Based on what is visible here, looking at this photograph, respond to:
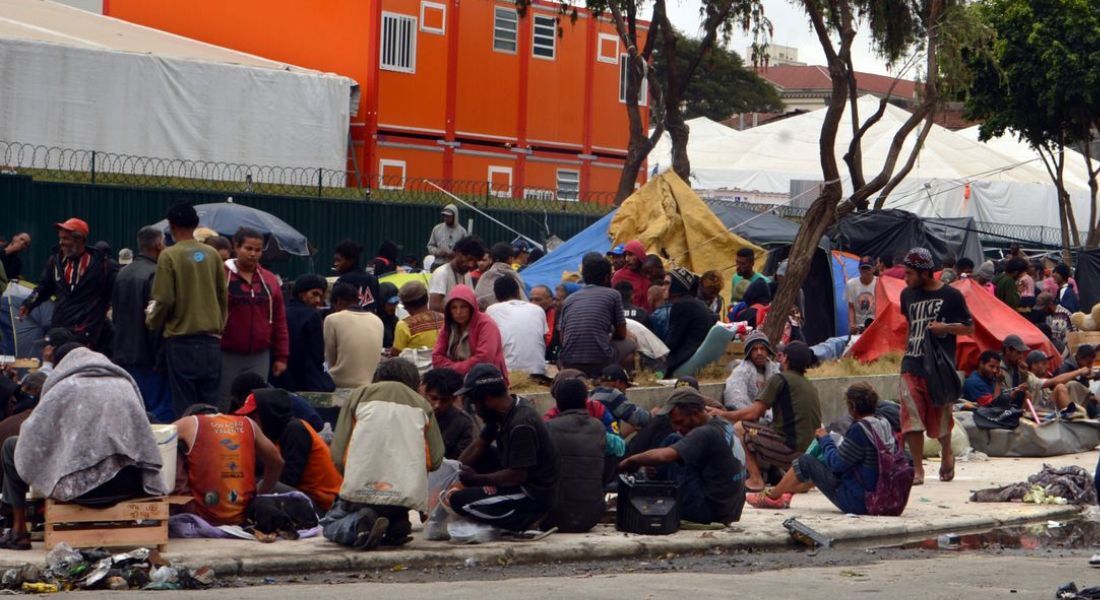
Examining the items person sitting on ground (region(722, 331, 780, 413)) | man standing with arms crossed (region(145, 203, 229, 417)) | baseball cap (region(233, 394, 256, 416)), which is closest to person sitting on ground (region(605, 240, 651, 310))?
person sitting on ground (region(722, 331, 780, 413))

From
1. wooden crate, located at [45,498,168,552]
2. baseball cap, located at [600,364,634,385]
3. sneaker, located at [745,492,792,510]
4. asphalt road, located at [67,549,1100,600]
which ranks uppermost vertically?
baseball cap, located at [600,364,634,385]

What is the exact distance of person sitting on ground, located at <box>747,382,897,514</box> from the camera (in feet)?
38.3

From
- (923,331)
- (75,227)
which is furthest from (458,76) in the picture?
(923,331)

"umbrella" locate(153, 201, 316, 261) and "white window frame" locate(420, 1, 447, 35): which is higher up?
"white window frame" locate(420, 1, 447, 35)

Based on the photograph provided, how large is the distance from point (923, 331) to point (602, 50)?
28050 millimetres

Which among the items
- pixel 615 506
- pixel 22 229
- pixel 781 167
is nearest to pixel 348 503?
pixel 615 506

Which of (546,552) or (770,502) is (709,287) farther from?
(546,552)

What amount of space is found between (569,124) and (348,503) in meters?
30.7

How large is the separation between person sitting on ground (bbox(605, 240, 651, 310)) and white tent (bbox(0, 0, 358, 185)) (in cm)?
1344

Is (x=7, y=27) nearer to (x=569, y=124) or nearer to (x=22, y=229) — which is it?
(x=22, y=229)

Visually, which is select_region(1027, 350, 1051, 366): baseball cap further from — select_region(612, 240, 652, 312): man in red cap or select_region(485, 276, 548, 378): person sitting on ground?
select_region(485, 276, 548, 378): person sitting on ground

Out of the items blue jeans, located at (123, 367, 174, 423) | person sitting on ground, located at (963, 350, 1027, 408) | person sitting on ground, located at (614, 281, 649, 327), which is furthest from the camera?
person sitting on ground, located at (963, 350, 1027, 408)

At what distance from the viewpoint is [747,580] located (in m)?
9.00

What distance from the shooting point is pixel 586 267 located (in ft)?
44.8
